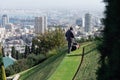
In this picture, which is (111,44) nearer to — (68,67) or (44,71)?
(68,67)

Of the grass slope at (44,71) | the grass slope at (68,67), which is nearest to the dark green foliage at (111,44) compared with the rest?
the grass slope at (68,67)

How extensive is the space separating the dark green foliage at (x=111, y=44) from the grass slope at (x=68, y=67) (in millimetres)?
8814

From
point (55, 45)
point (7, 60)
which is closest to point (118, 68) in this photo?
point (55, 45)

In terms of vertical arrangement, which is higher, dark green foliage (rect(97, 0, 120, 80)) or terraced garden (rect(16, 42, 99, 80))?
dark green foliage (rect(97, 0, 120, 80))

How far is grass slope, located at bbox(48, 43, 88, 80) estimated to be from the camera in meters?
12.8

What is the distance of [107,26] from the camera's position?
3.37m

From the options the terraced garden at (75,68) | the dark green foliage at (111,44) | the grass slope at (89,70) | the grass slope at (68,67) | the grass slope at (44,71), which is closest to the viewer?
the dark green foliage at (111,44)

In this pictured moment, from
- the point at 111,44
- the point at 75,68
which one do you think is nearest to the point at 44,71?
the point at 75,68

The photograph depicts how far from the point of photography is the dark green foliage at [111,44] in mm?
3105

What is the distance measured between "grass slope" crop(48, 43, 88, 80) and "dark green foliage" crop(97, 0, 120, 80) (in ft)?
28.9

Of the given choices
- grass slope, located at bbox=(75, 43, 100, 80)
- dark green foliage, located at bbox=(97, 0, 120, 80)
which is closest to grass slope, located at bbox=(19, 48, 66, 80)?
grass slope, located at bbox=(75, 43, 100, 80)

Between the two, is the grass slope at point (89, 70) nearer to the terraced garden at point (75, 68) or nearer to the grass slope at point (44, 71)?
the terraced garden at point (75, 68)

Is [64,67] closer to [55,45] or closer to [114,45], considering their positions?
[114,45]

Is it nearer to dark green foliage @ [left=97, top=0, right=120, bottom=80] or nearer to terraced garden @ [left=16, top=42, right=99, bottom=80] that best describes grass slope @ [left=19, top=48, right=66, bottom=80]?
terraced garden @ [left=16, top=42, right=99, bottom=80]
